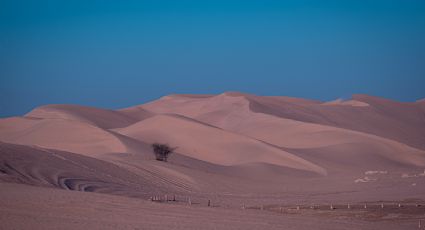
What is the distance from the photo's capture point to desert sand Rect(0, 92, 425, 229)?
65.1 ft

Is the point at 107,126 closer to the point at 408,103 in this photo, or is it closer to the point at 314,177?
the point at 314,177

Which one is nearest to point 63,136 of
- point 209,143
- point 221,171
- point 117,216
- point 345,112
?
point 209,143

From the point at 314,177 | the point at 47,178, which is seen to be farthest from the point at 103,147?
the point at 47,178

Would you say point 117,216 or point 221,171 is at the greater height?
point 221,171

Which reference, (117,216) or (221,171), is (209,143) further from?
(117,216)

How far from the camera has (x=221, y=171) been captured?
49.5 m

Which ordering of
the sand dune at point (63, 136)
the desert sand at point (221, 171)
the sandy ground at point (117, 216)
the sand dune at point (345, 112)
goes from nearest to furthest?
the sandy ground at point (117, 216) → the desert sand at point (221, 171) → the sand dune at point (63, 136) → the sand dune at point (345, 112)

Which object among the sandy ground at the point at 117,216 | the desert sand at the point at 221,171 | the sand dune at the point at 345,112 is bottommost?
the sandy ground at the point at 117,216

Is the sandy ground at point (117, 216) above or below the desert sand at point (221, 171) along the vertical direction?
below

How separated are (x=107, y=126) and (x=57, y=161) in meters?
49.5

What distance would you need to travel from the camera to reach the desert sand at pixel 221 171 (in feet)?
65.1

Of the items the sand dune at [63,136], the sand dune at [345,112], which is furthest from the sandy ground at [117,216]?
the sand dune at [345,112]

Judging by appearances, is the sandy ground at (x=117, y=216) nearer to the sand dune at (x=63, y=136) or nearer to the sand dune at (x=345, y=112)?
the sand dune at (x=63, y=136)

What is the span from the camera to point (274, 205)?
29938mm
